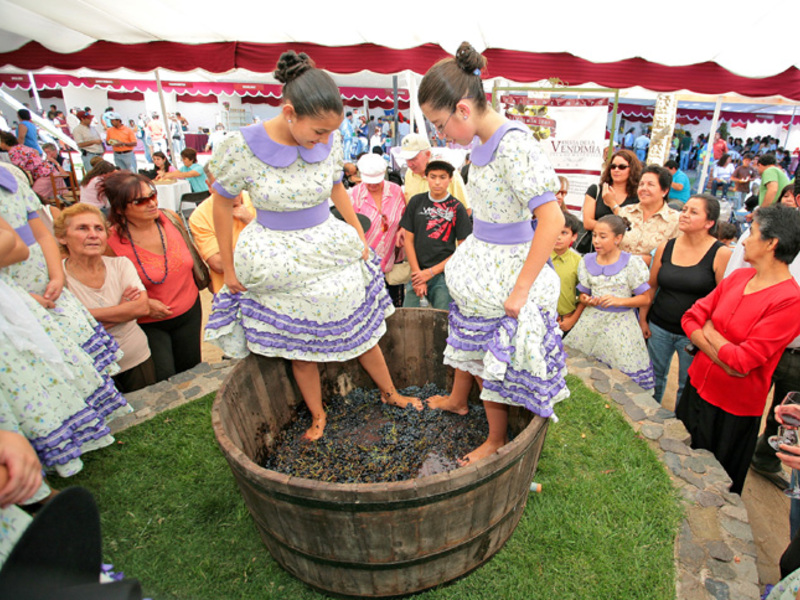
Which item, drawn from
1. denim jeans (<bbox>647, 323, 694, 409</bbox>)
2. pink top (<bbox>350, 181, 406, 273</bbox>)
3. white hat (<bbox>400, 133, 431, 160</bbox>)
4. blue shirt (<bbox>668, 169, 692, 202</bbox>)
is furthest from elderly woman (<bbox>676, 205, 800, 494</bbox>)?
blue shirt (<bbox>668, 169, 692, 202</bbox>)

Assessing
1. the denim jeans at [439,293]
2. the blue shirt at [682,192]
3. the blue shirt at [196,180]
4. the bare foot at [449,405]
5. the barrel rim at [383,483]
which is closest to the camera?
the barrel rim at [383,483]

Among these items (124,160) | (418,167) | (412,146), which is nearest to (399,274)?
(418,167)

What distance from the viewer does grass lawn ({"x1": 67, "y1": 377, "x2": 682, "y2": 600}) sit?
1929mm

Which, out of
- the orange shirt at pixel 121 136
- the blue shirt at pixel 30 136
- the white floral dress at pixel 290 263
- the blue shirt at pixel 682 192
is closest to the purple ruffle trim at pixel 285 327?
the white floral dress at pixel 290 263

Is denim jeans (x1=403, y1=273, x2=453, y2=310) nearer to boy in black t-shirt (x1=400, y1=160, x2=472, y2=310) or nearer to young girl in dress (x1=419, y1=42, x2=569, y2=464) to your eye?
boy in black t-shirt (x1=400, y1=160, x2=472, y2=310)

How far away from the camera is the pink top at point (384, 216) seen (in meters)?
3.76

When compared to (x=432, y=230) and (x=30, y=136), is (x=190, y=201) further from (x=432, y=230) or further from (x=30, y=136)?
(x=30, y=136)

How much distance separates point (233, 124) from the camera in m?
17.0

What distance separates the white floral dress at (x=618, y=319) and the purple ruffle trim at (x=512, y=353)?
141 centimetres

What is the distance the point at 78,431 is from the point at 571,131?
5227 millimetres

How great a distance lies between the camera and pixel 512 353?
186 cm

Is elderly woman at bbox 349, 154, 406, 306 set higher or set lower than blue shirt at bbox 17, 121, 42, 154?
lower

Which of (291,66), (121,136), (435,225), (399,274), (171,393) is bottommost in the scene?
(171,393)

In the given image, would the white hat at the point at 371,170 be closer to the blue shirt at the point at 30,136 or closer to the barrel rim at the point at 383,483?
the barrel rim at the point at 383,483
